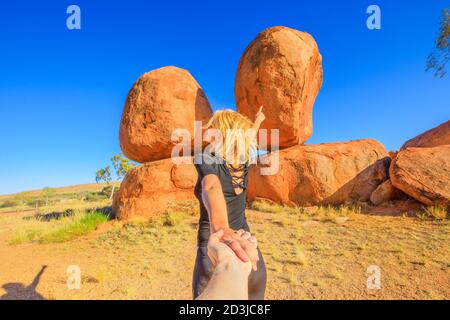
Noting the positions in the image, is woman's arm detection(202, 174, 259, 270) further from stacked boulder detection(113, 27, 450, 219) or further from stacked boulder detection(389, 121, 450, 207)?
stacked boulder detection(113, 27, 450, 219)

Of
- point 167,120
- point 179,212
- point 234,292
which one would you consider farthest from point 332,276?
point 167,120

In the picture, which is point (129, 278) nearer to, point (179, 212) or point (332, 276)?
point (332, 276)

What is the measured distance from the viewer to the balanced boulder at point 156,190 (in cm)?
1004

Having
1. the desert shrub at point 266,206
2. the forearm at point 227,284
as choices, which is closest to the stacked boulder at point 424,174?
the desert shrub at point 266,206

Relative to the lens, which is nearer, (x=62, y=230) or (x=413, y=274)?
(x=413, y=274)

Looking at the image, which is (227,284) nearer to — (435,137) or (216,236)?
(216,236)

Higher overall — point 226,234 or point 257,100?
point 257,100

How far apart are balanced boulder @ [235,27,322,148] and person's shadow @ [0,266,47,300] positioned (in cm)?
827

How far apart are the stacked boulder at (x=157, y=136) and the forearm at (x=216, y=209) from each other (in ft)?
30.2

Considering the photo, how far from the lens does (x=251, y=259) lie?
843mm

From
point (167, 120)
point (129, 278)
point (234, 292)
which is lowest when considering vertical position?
point (129, 278)

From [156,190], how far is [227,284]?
9789mm

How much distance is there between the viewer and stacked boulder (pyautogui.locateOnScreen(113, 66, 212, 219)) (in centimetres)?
1016
